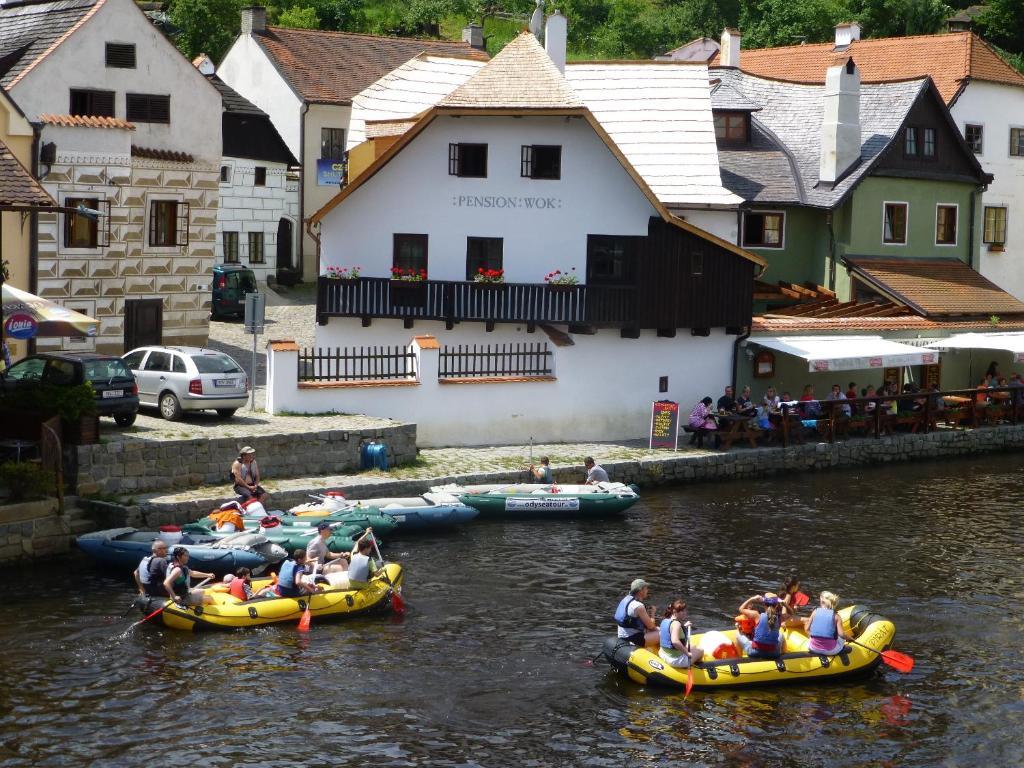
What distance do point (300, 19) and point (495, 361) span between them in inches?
1853

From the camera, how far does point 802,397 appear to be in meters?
44.4

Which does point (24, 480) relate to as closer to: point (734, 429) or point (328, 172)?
point (734, 429)

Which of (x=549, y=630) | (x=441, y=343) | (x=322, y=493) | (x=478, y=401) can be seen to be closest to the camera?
(x=549, y=630)

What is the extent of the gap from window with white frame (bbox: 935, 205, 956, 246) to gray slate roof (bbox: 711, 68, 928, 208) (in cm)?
394

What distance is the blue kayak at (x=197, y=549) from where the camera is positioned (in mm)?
28688

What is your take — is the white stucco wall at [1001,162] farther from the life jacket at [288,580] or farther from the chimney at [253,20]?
the life jacket at [288,580]

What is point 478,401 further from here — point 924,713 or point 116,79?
point 924,713

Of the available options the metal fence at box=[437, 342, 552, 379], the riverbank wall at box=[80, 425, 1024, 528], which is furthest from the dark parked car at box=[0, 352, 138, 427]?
the metal fence at box=[437, 342, 552, 379]

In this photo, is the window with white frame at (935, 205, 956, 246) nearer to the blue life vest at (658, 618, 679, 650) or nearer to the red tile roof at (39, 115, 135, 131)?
the red tile roof at (39, 115, 135, 131)

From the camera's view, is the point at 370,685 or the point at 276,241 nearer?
the point at 370,685

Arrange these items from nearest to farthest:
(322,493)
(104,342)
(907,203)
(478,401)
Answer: (322,493), (478,401), (104,342), (907,203)

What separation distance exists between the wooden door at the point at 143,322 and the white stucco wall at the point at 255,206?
40.1 ft

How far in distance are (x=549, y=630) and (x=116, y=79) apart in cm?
2648

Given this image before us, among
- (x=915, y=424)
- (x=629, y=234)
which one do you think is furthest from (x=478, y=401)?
(x=915, y=424)
